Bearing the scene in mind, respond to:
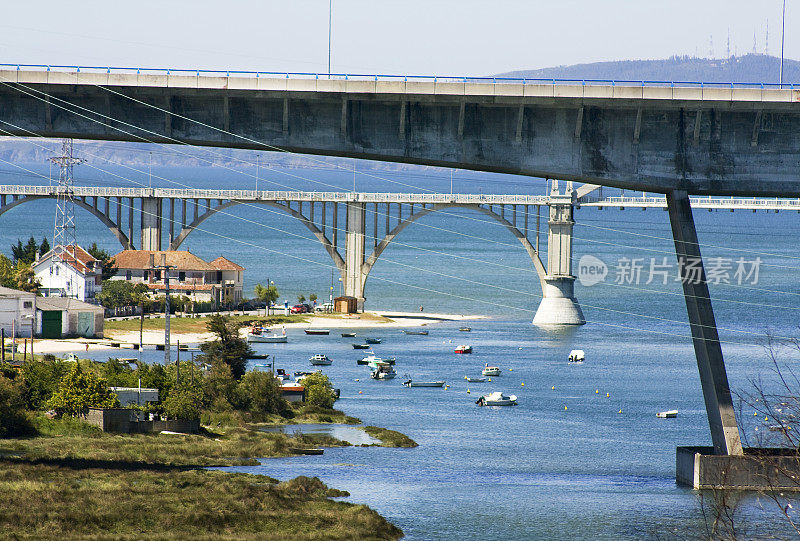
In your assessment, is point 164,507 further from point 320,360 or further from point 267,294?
point 267,294

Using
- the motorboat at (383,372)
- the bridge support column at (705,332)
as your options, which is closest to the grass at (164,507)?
the bridge support column at (705,332)

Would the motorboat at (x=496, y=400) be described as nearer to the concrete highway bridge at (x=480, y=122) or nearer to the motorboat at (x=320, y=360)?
the motorboat at (x=320, y=360)

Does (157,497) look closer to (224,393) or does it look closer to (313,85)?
(313,85)

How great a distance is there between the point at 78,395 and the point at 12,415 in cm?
475

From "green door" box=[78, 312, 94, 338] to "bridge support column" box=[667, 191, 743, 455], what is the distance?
233 feet

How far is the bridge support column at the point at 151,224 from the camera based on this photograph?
486 ft

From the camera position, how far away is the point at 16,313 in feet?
318

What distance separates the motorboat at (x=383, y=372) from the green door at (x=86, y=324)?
2741 cm

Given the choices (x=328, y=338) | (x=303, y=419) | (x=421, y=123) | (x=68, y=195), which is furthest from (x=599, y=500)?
(x=68, y=195)

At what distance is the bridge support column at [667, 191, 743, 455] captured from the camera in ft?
142

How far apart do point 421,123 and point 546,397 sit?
45.7 meters

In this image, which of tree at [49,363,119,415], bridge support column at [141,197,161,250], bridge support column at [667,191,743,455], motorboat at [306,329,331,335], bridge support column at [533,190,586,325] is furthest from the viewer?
bridge support column at [141,197,161,250]

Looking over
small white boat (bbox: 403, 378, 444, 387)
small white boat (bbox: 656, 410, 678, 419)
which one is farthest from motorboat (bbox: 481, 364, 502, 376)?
small white boat (bbox: 656, 410, 678, 419)

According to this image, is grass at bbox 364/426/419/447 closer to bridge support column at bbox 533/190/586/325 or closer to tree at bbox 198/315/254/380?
tree at bbox 198/315/254/380
